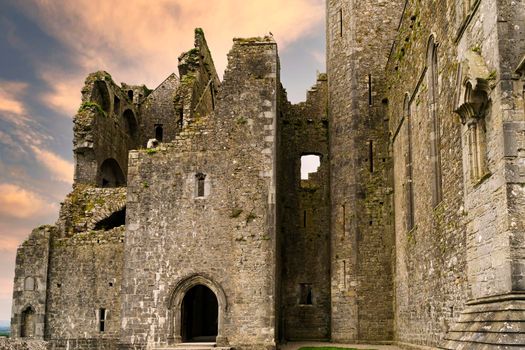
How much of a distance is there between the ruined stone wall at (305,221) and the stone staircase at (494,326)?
14324 millimetres

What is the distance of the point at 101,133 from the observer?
89.4 feet

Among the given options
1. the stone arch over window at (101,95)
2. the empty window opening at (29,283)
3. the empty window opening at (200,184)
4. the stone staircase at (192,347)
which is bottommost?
the stone staircase at (192,347)

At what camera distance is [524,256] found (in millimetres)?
9914

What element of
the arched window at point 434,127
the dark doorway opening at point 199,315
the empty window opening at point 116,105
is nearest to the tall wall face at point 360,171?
the dark doorway opening at point 199,315

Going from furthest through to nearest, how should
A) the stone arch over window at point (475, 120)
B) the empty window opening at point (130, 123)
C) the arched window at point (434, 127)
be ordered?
the empty window opening at point (130, 123), the arched window at point (434, 127), the stone arch over window at point (475, 120)

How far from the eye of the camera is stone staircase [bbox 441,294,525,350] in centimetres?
936

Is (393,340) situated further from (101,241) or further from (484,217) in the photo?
(484,217)

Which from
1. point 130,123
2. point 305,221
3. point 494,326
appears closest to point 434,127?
point 494,326

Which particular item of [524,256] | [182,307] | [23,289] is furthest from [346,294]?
Answer: [524,256]

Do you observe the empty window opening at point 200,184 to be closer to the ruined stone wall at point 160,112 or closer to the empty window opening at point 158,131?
the ruined stone wall at point 160,112

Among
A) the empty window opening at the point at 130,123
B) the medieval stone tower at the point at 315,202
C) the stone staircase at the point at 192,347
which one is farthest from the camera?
the empty window opening at the point at 130,123

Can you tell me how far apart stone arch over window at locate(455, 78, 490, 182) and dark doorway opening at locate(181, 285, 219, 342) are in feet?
40.4

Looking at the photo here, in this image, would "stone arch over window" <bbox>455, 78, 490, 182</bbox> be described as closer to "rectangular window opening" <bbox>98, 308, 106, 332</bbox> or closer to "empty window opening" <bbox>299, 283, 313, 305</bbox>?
"rectangular window opening" <bbox>98, 308, 106, 332</bbox>

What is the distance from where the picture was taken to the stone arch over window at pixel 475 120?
11273 millimetres
